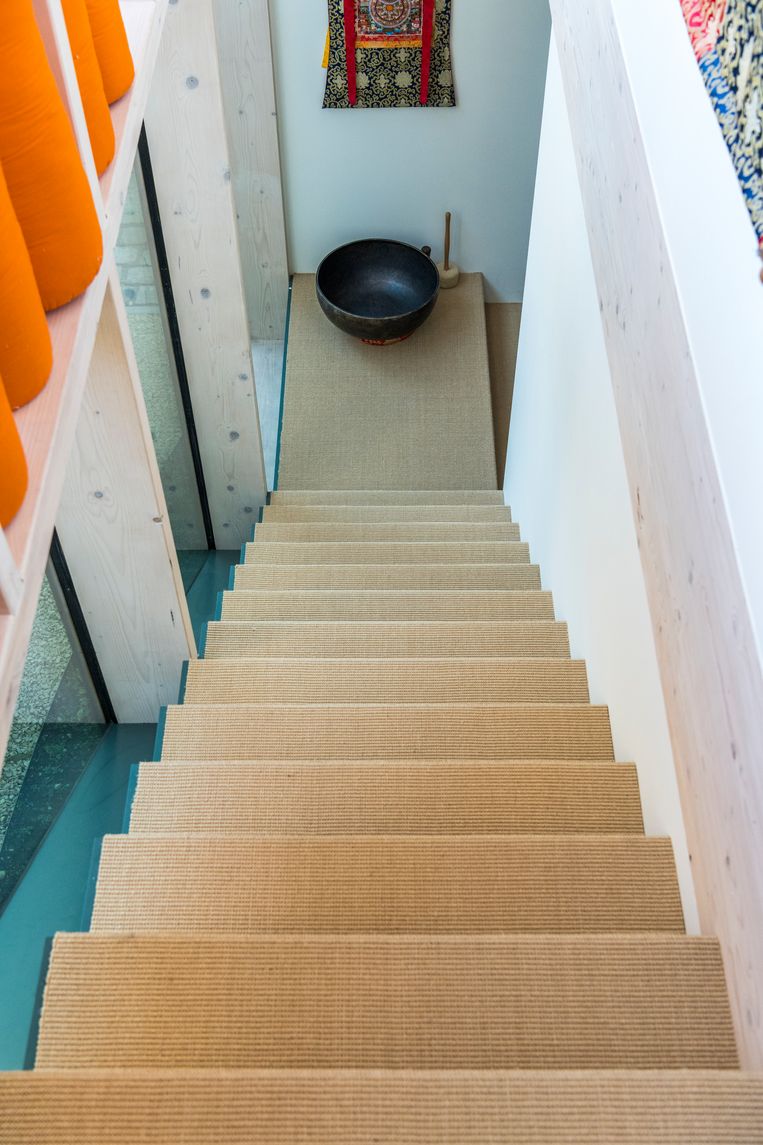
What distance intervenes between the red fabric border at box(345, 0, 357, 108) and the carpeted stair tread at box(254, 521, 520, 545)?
2267 millimetres

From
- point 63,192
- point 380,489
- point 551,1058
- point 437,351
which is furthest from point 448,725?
point 437,351

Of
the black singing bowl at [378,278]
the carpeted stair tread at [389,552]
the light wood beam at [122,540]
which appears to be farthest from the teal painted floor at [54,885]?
the black singing bowl at [378,278]

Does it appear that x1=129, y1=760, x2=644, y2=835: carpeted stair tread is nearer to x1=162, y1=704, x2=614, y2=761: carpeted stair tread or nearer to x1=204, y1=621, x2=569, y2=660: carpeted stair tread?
x1=162, y1=704, x2=614, y2=761: carpeted stair tread

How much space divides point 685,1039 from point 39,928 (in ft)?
4.49

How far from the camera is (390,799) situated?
204 centimetres

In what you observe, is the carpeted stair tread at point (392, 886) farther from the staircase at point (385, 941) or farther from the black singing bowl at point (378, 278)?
the black singing bowl at point (378, 278)

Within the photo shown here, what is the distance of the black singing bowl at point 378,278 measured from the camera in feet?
16.7

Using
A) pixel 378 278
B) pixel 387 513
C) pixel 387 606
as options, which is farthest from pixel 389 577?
pixel 378 278

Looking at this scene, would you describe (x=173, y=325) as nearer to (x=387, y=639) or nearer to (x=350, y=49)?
(x=387, y=639)

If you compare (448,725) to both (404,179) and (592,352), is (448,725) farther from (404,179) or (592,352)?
(404,179)

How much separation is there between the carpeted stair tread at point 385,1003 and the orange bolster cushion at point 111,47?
1456 mm

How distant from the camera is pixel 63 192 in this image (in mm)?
1231

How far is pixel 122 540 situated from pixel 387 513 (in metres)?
1.74

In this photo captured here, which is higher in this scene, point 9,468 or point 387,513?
point 387,513
